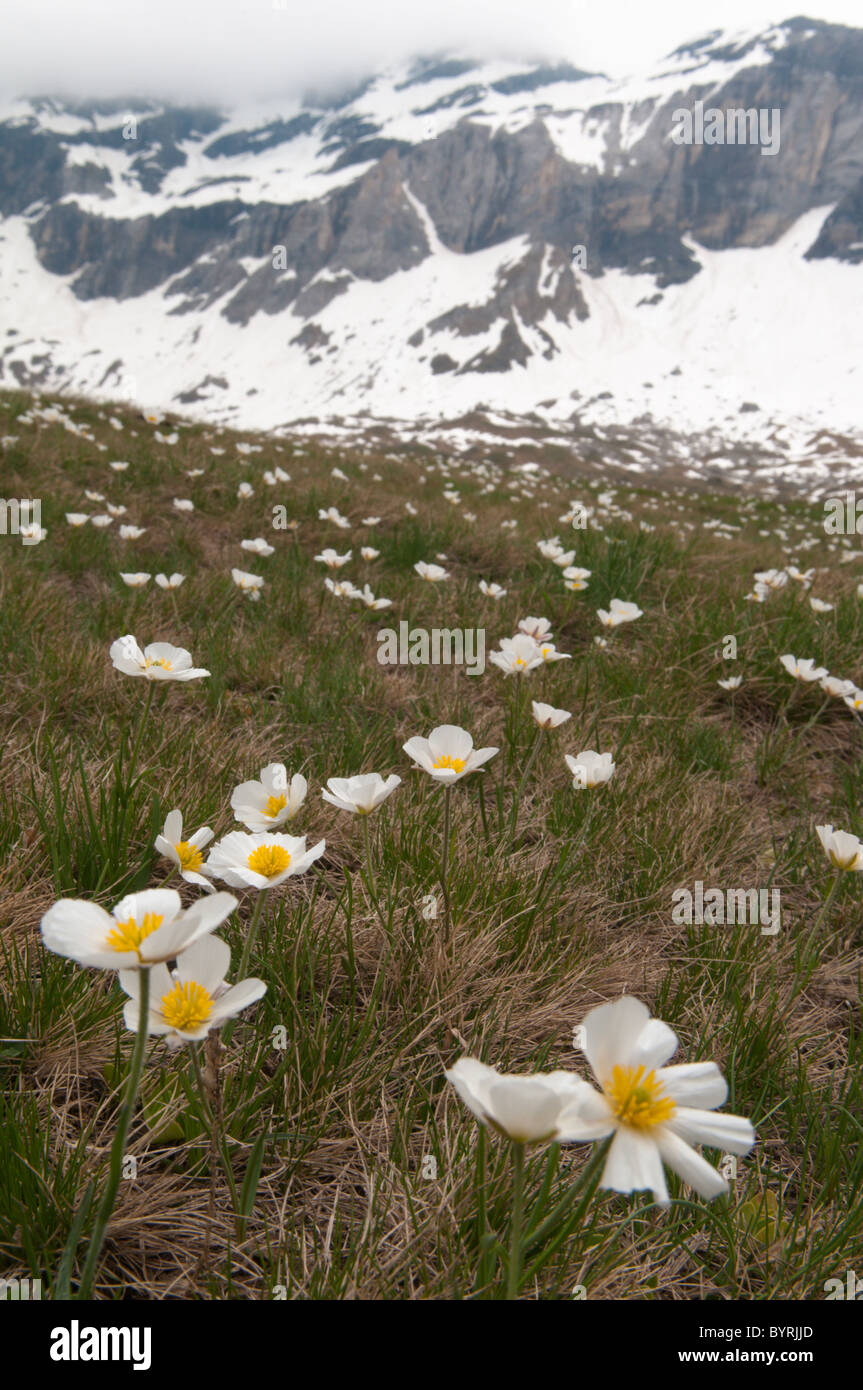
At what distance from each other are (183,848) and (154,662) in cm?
70

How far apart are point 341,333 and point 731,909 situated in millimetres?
127819

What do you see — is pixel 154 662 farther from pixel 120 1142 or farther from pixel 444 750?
pixel 120 1142

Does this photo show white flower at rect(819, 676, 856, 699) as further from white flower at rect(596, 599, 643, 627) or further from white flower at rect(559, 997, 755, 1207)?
white flower at rect(559, 997, 755, 1207)

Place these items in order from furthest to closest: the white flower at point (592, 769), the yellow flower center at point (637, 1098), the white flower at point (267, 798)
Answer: the white flower at point (592, 769), the white flower at point (267, 798), the yellow flower center at point (637, 1098)

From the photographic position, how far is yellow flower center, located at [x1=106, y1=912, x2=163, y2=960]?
0.91 meters

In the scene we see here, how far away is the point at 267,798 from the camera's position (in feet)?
5.06

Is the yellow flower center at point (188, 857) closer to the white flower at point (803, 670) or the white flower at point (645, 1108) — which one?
the white flower at point (645, 1108)

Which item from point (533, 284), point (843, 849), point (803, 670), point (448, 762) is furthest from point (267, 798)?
point (533, 284)

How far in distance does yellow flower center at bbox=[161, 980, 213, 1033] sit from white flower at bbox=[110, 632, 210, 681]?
2.84 ft

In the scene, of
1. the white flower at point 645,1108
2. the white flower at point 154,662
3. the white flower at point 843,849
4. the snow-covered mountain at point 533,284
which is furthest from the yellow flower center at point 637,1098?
the snow-covered mountain at point 533,284

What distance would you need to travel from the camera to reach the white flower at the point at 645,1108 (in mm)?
763

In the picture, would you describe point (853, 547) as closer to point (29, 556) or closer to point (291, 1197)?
point (29, 556)

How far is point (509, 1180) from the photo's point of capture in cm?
118

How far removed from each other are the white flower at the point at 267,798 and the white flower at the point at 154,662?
33cm
